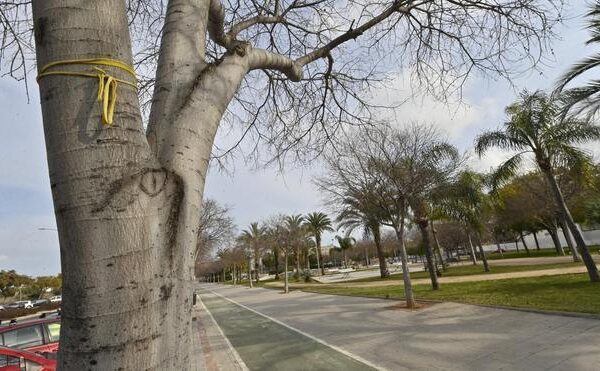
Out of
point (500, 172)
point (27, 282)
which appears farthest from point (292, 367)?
point (27, 282)

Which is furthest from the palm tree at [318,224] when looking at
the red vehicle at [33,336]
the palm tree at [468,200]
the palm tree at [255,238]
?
the red vehicle at [33,336]

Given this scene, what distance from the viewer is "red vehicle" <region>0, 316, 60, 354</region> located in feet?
26.8

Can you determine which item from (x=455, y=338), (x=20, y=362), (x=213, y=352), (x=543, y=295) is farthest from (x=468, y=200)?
(x=20, y=362)

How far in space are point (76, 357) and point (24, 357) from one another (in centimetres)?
690

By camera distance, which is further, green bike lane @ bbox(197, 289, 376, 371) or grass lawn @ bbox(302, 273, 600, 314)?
grass lawn @ bbox(302, 273, 600, 314)

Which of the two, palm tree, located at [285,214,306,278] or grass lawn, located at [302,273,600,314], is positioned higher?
palm tree, located at [285,214,306,278]

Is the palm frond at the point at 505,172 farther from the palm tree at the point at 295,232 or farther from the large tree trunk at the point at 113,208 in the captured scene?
the palm tree at the point at 295,232

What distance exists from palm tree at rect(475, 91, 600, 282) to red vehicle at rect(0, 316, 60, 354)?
52.7ft

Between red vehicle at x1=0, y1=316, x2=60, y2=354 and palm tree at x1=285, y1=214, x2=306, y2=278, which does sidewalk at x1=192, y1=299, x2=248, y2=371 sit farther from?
palm tree at x1=285, y1=214, x2=306, y2=278

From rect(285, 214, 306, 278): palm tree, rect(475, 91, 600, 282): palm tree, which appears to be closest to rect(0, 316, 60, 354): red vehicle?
rect(475, 91, 600, 282): palm tree

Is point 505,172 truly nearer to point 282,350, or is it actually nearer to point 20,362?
point 282,350

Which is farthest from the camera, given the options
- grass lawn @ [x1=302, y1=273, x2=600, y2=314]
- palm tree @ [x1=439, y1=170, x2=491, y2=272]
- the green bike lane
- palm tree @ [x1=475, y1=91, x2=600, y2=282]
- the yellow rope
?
palm tree @ [x1=439, y1=170, x2=491, y2=272]

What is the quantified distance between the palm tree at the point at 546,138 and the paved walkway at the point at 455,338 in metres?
7.02

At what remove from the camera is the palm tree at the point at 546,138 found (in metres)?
14.6
